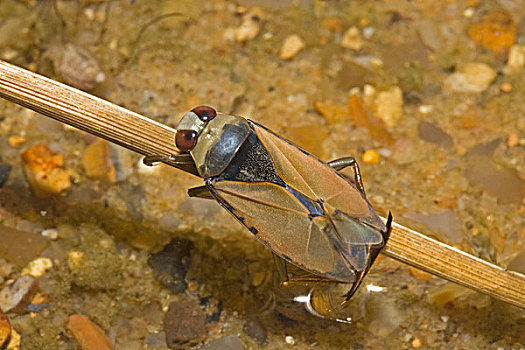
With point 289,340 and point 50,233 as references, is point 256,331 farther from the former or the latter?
point 50,233

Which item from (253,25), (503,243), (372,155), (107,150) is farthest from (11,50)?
(503,243)

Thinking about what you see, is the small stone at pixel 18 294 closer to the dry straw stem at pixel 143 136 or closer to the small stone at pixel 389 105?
the dry straw stem at pixel 143 136

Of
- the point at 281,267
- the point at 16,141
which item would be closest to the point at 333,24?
the point at 281,267

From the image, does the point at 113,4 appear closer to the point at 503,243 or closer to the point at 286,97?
the point at 286,97

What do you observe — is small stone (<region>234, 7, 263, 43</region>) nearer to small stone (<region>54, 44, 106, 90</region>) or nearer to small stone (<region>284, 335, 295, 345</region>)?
small stone (<region>54, 44, 106, 90</region>)

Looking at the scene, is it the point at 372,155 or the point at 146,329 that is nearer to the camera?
the point at 146,329

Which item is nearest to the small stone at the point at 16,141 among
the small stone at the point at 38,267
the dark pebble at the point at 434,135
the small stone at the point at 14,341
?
→ the small stone at the point at 38,267
